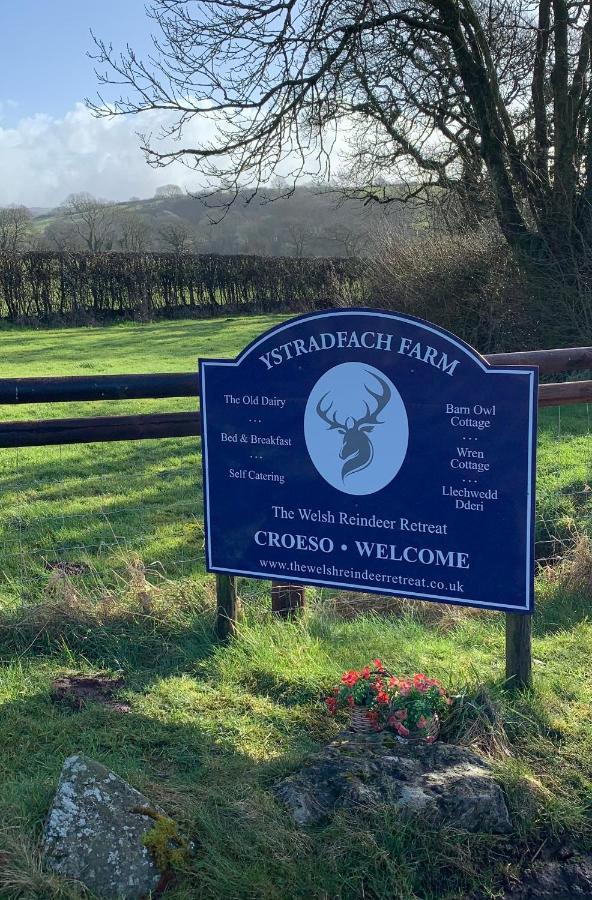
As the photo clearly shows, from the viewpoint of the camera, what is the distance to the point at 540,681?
11.9ft

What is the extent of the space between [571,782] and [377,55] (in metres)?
11.8

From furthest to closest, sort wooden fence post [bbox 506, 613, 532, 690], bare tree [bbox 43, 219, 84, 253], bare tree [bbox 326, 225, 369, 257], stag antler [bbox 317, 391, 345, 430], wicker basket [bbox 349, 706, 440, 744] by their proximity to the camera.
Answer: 1. bare tree [bbox 43, 219, 84, 253]
2. bare tree [bbox 326, 225, 369, 257]
3. stag antler [bbox 317, 391, 345, 430]
4. wooden fence post [bbox 506, 613, 532, 690]
5. wicker basket [bbox 349, 706, 440, 744]

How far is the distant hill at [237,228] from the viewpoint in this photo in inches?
1656

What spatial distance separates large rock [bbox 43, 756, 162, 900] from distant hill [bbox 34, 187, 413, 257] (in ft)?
49.0

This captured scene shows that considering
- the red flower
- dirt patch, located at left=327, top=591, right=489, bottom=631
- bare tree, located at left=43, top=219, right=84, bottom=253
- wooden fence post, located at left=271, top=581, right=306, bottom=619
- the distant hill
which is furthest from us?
the distant hill

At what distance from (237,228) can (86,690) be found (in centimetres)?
10931

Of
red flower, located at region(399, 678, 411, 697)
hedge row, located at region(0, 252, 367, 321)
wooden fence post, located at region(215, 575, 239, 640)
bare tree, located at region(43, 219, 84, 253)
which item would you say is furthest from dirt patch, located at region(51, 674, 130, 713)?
bare tree, located at region(43, 219, 84, 253)

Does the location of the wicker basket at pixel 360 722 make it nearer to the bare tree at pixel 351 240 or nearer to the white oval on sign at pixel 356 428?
the white oval on sign at pixel 356 428

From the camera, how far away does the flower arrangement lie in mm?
3174

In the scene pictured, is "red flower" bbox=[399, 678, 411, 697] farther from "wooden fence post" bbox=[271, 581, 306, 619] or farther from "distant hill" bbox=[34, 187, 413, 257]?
"distant hill" bbox=[34, 187, 413, 257]

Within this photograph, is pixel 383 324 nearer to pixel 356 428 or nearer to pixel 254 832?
pixel 356 428

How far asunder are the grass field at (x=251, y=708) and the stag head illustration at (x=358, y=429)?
3.12 feet

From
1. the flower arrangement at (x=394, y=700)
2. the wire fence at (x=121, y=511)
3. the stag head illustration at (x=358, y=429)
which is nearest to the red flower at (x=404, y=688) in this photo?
the flower arrangement at (x=394, y=700)

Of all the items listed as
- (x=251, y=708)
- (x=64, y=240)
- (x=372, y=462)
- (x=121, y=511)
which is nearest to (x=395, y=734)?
(x=251, y=708)
